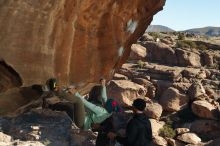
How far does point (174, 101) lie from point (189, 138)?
5.69 metres

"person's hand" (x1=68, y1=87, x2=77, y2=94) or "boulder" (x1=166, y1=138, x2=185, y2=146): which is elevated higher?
Result: "person's hand" (x1=68, y1=87, x2=77, y2=94)

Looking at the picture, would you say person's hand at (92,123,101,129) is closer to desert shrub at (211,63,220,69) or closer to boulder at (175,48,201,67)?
boulder at (175,48,201,67)

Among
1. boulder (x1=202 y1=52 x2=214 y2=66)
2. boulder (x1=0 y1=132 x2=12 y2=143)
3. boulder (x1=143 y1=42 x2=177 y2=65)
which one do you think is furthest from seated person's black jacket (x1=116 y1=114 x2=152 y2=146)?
boulder (x1=202 y1=52 x2=214 y2=66)

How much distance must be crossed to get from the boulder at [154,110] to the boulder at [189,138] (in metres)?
3.07

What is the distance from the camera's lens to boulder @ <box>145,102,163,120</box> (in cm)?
3139

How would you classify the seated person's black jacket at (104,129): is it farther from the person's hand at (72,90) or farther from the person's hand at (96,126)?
the person's hand at (72,90)

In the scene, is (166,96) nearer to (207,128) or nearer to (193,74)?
(207,128)

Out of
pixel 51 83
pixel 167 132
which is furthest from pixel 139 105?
pixel 167 132

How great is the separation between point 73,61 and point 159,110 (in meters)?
27.0

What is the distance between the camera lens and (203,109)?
103 ft

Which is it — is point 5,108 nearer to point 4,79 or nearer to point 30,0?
point 4,79

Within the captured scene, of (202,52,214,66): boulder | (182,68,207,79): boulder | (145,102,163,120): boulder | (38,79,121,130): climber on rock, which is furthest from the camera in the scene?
(202,52,214,66): boulder

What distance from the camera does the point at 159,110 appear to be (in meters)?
32.0

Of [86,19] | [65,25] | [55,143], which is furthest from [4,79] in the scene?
[55,143]
